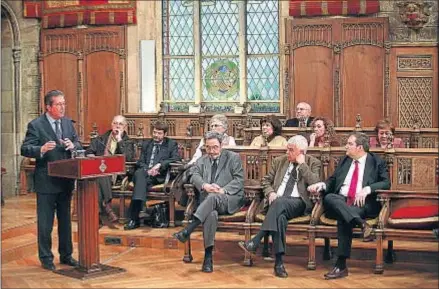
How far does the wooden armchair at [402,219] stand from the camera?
5.64 meters

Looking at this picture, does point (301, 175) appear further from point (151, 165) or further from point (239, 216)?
point (151, 165)

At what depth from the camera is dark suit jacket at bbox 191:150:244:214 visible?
20.7 ft

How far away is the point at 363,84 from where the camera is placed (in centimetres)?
951

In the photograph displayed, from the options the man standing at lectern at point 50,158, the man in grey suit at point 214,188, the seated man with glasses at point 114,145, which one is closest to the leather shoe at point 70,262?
the man standing at lectern at point 50,158

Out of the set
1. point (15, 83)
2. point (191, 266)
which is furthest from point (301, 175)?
point (15, 83)

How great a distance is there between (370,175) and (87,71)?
5488mm

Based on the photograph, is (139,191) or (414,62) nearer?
(139,191)

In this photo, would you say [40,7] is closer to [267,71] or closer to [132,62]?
[132,62]

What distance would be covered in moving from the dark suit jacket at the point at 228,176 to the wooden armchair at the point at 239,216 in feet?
0.18

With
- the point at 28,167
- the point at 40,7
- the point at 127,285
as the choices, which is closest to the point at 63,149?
the point at 127,285

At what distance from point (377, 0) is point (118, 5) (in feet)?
10.7

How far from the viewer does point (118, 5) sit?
10477 mm

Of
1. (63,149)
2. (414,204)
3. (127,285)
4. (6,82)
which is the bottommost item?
(127,285)

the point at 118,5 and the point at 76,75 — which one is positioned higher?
the point at 118,5
